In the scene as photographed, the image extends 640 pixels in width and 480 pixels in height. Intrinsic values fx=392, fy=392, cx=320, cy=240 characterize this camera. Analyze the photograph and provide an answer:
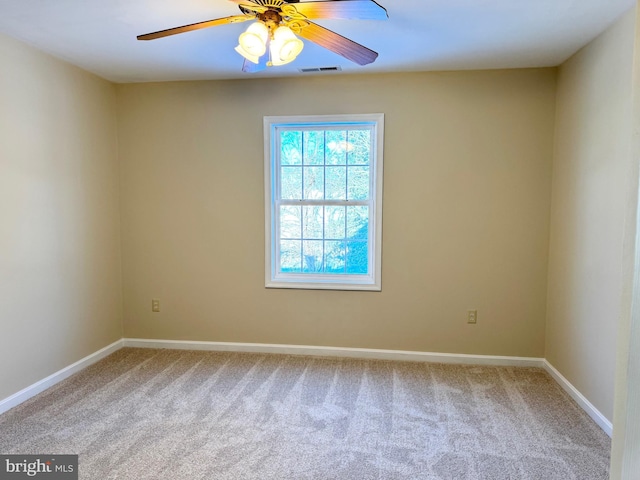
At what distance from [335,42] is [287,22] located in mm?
267

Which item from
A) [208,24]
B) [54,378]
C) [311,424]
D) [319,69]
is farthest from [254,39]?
[54,378]

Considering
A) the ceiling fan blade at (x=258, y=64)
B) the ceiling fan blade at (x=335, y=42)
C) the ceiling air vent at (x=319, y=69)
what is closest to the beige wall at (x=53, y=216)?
the ceiling fan blade at (x=258, y=64)

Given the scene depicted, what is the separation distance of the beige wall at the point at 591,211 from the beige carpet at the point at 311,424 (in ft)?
1.14

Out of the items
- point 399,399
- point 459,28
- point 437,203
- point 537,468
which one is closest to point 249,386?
point 399,399

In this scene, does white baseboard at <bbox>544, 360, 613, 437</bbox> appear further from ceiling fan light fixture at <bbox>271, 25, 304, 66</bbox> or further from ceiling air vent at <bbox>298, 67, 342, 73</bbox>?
ceiling air vent at <bbox>298, 67, 342, 73</bbox>

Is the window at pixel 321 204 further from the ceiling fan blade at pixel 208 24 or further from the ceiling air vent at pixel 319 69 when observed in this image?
the ceiling fan blade at pixel 208 24

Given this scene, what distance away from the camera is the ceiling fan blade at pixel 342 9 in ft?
5.45

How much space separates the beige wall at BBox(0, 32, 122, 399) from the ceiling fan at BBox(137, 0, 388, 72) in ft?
4.69

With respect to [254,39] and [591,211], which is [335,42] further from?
[591,211]

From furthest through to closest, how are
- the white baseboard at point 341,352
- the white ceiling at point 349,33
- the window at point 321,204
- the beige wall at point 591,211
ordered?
the window at point 321,204, the white baseboard at point 341,352, the beige wall at point 591,211, the white ceiling at point 349,33

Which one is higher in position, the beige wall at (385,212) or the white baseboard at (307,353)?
the beige wall at (385,212)

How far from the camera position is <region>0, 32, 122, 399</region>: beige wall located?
8.66 feet

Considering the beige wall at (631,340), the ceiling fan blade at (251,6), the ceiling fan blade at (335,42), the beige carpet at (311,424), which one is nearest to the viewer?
the beige wall at (631,340)

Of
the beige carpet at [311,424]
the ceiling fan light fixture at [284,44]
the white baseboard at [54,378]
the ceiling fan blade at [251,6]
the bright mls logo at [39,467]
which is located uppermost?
the ceiling fan blade at [251,6]
